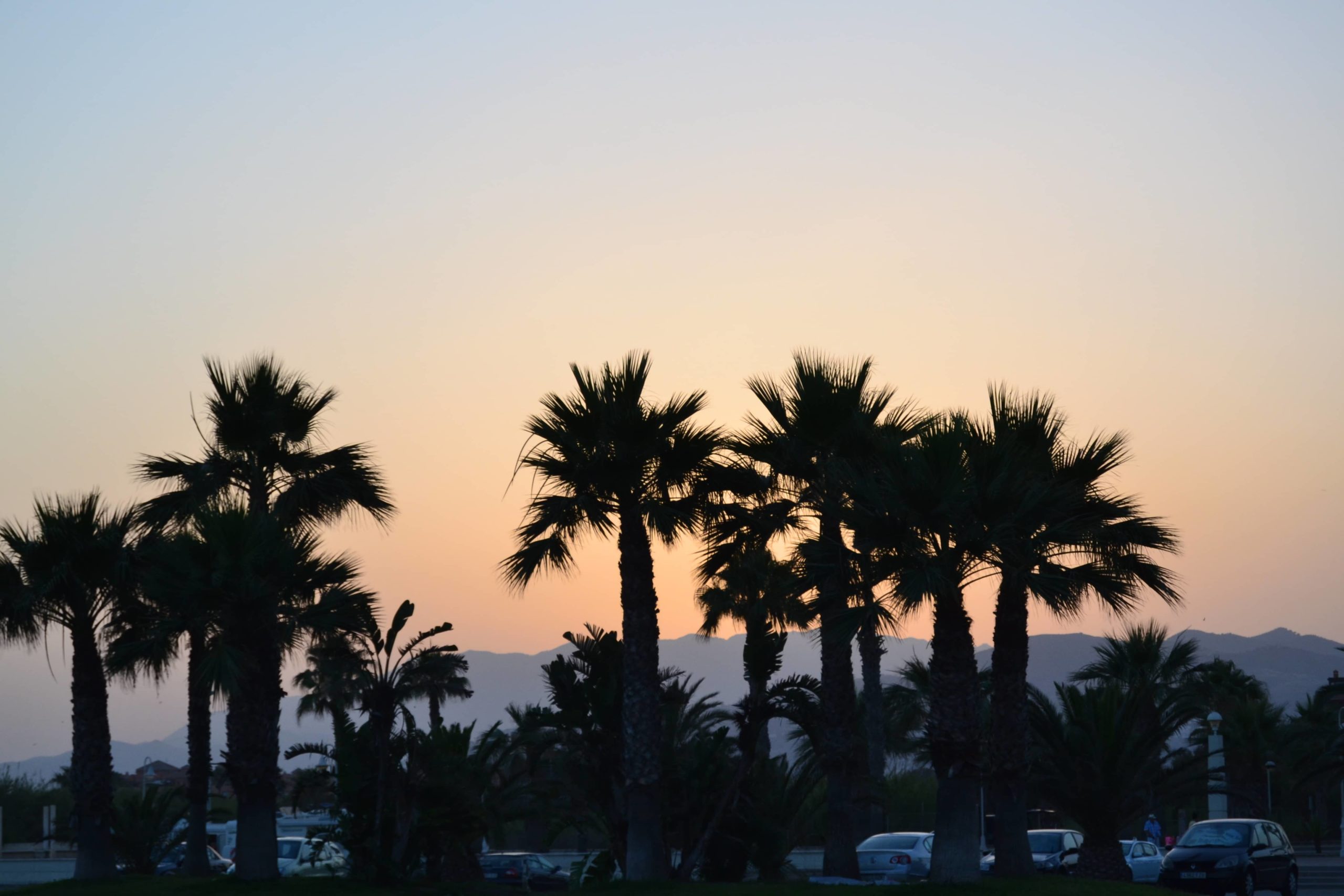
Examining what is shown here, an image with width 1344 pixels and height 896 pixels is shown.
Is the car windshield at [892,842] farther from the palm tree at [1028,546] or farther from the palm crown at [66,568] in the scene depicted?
the palm crown at [66,568]

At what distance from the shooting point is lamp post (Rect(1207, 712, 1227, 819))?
2386 cm

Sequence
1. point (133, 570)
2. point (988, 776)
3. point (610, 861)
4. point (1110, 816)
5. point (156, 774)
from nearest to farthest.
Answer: point (988, 776), point (1110, 816), point (610, 861), point (133, 570), point (156, 774)

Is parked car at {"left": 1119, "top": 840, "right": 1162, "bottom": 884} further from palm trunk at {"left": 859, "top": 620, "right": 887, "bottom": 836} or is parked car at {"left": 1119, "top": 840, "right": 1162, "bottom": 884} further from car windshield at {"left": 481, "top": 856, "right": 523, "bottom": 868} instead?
car windshield at {"left": 481, "top": 856, "right": 523, "bottom": 868}

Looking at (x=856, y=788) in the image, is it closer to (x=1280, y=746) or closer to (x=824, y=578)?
(x=824, y=578)

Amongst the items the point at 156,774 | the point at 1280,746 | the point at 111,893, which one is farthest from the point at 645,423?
the point at 156,774

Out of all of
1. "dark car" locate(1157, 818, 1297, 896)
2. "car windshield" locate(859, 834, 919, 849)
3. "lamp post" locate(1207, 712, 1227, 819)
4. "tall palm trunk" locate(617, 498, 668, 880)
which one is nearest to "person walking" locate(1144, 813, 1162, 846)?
"lamp post" locate(1207, 712, 1227, 819)

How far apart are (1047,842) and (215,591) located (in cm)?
1861

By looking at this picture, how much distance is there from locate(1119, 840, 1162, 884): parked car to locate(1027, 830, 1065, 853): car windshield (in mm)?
1819

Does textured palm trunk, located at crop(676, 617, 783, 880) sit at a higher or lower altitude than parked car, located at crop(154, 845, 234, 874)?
higher

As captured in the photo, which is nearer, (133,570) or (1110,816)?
(1110,816)

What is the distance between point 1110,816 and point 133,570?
1905cm

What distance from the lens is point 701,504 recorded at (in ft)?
76.3

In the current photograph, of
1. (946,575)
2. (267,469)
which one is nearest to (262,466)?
(267,469)

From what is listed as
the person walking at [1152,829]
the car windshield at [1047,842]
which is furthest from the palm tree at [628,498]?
the person walking at [1152,829]
